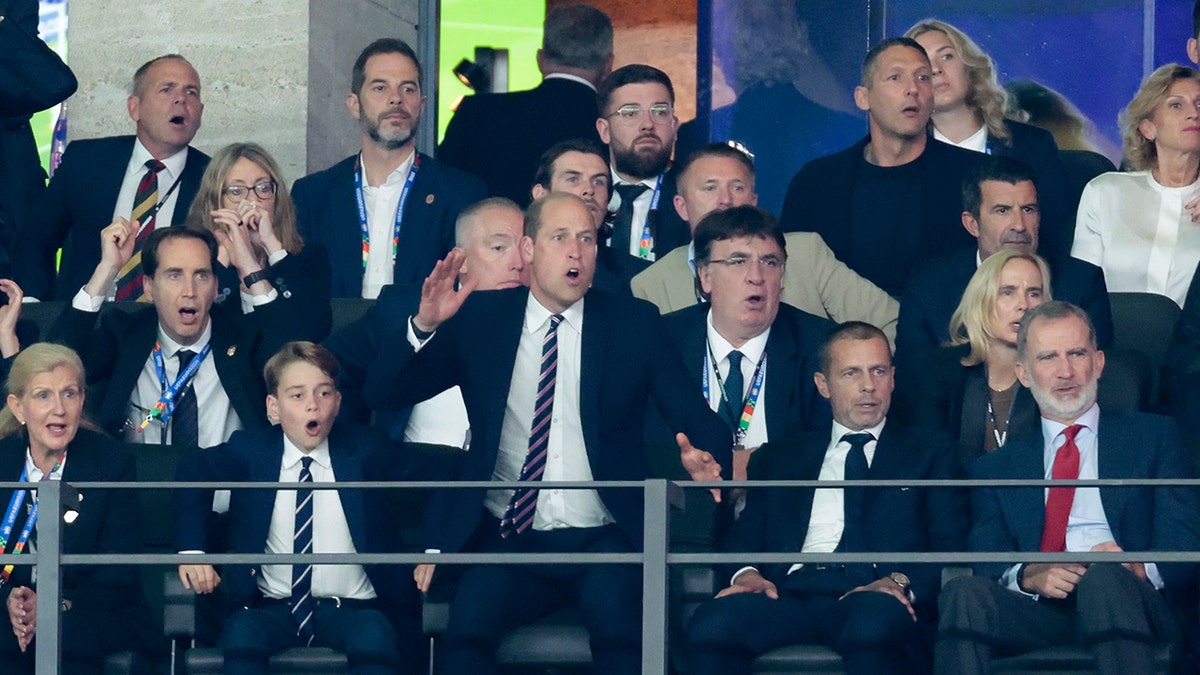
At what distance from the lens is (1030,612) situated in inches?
247

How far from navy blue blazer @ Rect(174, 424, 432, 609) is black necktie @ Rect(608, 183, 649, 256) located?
1894mm

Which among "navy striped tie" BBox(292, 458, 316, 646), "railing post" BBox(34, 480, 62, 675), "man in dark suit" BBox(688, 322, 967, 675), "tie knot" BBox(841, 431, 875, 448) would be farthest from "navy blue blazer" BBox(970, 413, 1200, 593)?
"railing post" BBox(34, 480, 62, 675)

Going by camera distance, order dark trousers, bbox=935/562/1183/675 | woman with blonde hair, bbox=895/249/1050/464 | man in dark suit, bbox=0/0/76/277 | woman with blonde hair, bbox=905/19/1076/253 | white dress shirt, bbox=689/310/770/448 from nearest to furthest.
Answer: dark trousers, bbox=935/562/1183/675, woman with blonde hair, bbox=895/249/1050/464, white dress shirt, bbox=689/310/770/448, man in dark suit, bbox=0/0/76/277, woman with blonde hair, bbox=905/19/1076/253

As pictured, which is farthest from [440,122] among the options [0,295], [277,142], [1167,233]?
[1167,233]

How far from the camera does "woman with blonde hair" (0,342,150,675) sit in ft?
21.7

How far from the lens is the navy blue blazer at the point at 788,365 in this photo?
7293 millimetres

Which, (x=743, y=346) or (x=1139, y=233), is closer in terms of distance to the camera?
(x=743, y=346)

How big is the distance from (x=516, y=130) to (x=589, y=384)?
2.56 m

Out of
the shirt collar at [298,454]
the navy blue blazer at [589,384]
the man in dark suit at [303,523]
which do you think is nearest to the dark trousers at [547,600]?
the navy blue blazer at [589,384]

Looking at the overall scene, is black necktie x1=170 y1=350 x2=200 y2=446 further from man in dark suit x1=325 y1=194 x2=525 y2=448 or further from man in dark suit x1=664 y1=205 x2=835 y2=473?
man in dark suit x1=664 y1=205 x2=835 y2=473

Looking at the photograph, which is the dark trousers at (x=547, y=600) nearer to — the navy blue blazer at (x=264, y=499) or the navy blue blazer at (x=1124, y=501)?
the navy blue blazer at (x=264, y=499)

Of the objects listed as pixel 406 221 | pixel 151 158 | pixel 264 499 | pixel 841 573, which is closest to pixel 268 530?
pixel 264 499

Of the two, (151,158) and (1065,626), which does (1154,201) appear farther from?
(151,158)

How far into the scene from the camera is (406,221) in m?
8.45
